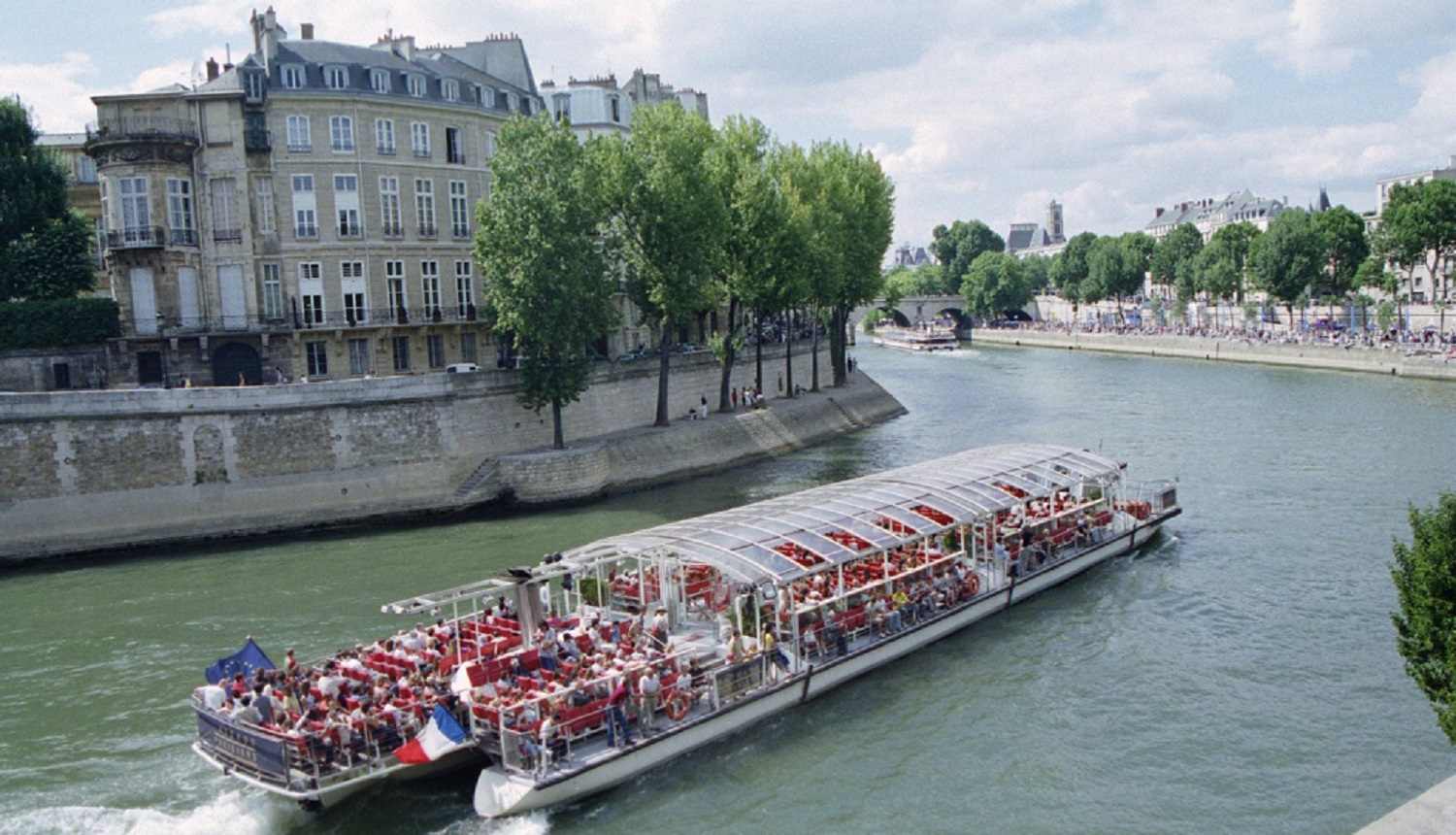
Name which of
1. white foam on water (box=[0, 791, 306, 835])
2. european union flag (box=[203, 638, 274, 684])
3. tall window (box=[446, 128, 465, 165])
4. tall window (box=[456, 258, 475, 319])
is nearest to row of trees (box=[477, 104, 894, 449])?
tall window (box=[456, 258, 475, 319])

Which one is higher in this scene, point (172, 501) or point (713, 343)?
point (713, 343)

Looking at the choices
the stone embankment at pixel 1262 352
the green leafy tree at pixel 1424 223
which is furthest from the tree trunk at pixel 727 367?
the green leafy tree at pixel 1424 223

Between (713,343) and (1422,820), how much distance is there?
39.3 m

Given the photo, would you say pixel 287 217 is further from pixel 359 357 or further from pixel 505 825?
pixel 505 825

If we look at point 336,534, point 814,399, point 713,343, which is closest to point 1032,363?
point 814,399

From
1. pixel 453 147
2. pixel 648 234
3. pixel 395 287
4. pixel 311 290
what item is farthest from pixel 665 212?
A: pixel 311 290

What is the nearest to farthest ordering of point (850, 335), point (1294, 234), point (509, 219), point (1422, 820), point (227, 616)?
point (1422, 820)
point (227, 616)
point (509, 219)
point (1294, 234)
point (850, 335)

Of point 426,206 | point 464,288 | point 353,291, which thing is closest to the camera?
point 353,291

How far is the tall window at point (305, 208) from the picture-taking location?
44312mm

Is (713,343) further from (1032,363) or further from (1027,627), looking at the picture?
(1032,363)

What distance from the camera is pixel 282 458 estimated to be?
119 ft

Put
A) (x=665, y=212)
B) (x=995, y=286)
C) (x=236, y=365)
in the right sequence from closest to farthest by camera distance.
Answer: (x=665, y=212) < (x=236, y=365) < (x=995, y=286)

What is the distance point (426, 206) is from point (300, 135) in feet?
17.9

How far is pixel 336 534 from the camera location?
→ 35.1 meters
